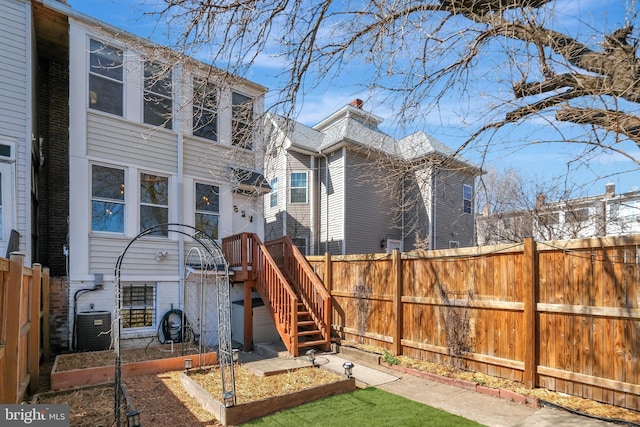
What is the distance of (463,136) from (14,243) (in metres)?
7.78

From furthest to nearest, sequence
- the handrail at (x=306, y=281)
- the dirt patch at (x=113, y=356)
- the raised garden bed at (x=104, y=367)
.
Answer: the handrail at (x=306, y=281)
the dirt patch at (x=113, y=356)
the raised garden bed at (x=104, y=367)

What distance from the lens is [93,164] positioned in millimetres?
7801

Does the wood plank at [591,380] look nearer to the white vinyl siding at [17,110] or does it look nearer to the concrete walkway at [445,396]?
the concrete walkway at [445,396]

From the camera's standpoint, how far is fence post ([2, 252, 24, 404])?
3.61 metres

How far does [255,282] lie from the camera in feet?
27.6

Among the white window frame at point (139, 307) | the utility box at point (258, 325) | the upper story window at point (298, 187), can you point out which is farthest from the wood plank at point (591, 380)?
the upper story window at point (298, 187)

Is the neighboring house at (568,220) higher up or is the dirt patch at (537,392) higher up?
the neighboring house at (568,220)

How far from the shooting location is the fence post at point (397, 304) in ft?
22.3

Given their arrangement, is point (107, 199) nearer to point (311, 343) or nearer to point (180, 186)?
point (180, 186)

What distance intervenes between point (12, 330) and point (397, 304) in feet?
18.6

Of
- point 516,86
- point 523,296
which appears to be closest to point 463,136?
point 516,86

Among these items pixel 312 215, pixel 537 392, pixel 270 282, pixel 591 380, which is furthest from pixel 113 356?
pixel 312 215

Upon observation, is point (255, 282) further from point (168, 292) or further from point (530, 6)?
point (530, 6)

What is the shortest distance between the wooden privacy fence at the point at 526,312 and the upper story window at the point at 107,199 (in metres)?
5.91
